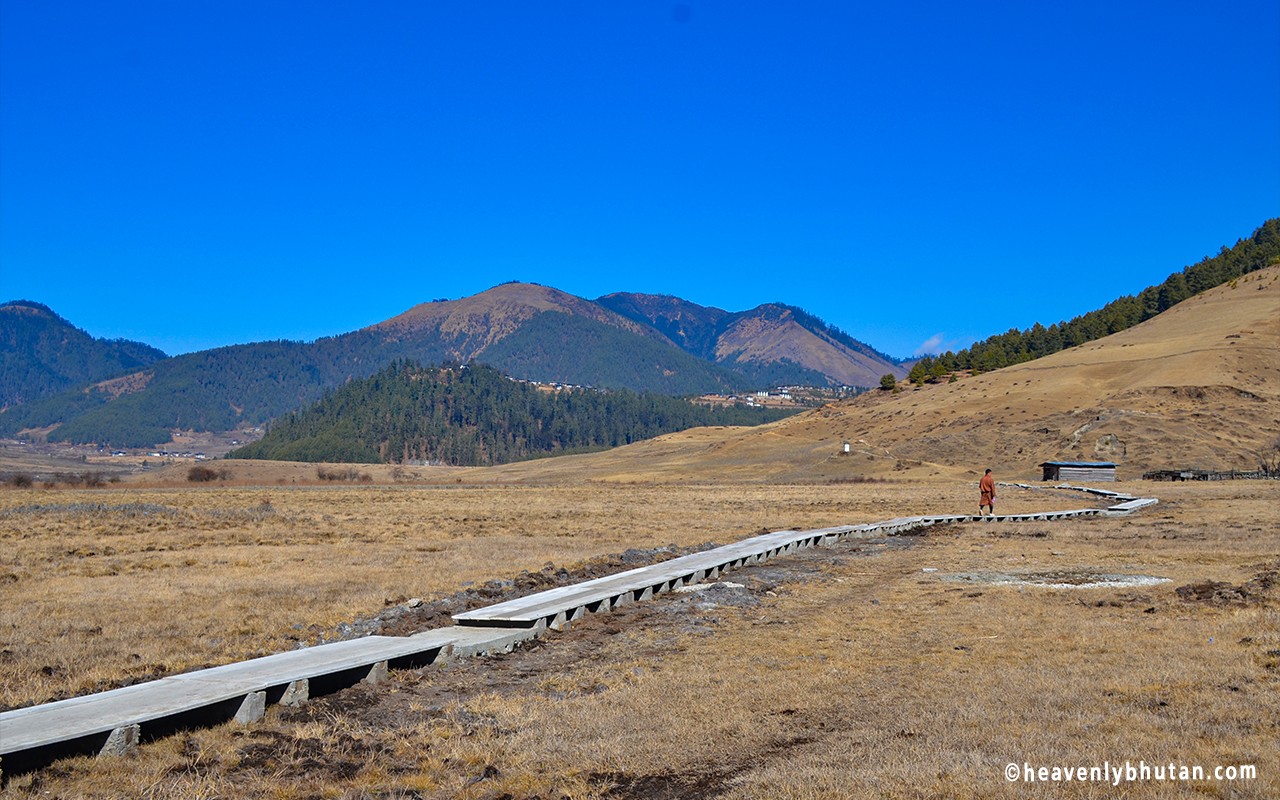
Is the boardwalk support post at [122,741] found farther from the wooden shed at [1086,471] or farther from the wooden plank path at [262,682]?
the wooden shed at [1086,471]

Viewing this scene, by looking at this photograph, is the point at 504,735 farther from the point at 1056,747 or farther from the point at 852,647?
the point at 852,647

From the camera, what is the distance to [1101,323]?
18325cm

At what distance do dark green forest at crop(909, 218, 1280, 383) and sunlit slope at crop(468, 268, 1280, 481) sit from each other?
59.1 ft

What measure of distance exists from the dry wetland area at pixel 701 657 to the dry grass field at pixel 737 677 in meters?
0.05

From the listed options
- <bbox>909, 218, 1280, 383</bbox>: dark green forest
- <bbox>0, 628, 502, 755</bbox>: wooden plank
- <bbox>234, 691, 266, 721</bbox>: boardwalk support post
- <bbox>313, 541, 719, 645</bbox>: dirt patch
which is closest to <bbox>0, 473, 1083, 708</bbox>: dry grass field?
<bbox>313, 541, 719, 645</bbox>: dirt patch

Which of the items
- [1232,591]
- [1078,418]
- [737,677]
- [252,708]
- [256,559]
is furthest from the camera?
[1078,418]

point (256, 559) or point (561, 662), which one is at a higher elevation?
point (256, 559)

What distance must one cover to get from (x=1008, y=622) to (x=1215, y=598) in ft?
14.9

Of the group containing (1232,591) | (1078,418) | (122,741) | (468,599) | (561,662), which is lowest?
(561,662)

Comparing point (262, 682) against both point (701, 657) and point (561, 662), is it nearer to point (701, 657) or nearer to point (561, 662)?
point (561, 662)

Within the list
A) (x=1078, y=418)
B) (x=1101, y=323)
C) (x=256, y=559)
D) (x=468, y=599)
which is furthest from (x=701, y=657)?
(x=1101, y=323)

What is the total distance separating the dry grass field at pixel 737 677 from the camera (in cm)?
870

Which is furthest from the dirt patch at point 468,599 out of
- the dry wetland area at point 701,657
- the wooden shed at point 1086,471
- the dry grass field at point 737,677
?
the wooden shed at point 1086,471

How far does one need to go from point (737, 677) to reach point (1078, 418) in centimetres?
10680
